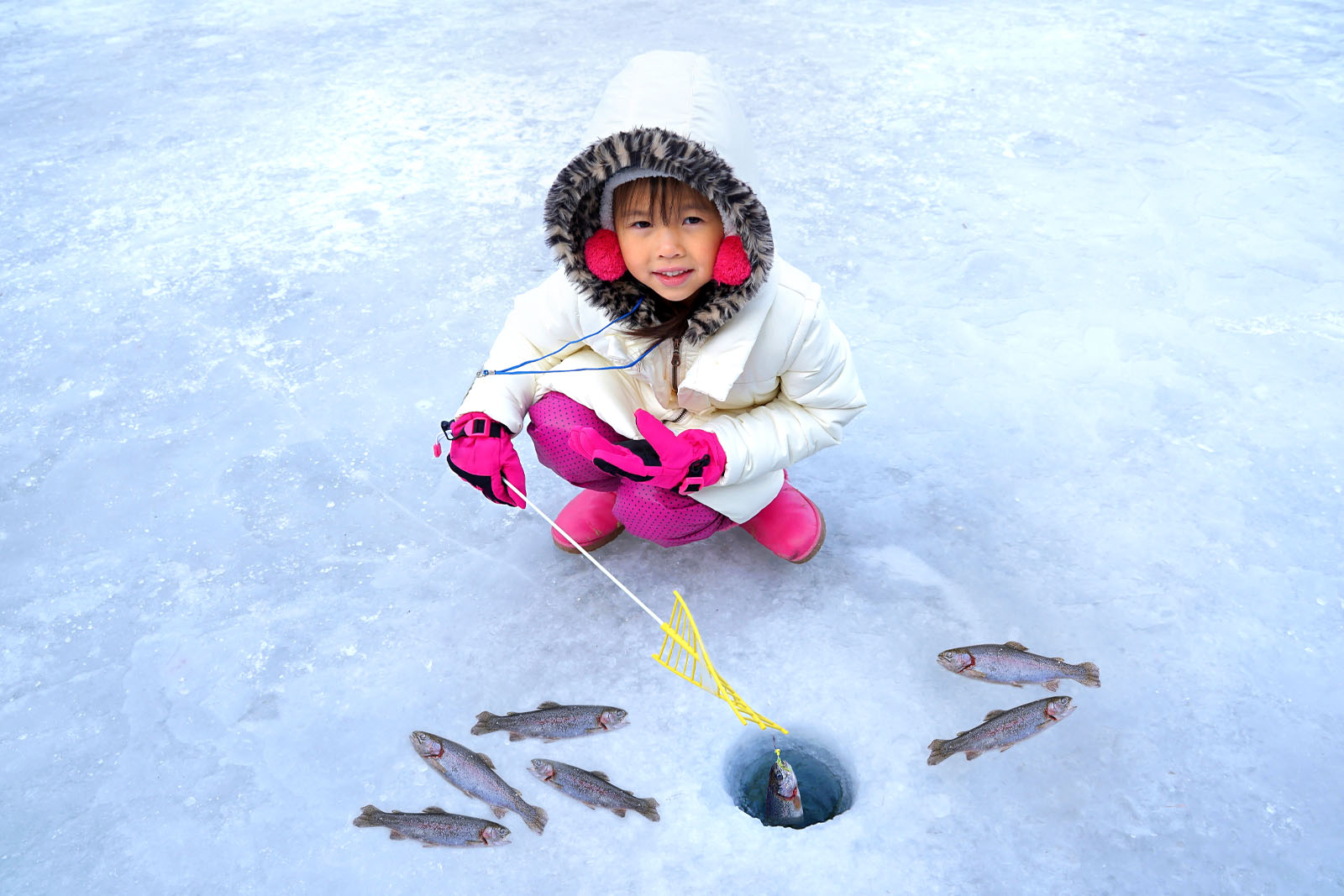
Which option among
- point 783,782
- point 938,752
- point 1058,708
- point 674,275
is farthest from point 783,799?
point 674,275

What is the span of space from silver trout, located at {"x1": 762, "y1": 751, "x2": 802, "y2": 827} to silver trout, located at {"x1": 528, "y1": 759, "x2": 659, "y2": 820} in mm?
211

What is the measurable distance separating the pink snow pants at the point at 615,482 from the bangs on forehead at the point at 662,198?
A: 18.2 inches

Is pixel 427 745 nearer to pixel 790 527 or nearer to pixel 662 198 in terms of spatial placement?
pixel 790 527

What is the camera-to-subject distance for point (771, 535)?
2.17 meters

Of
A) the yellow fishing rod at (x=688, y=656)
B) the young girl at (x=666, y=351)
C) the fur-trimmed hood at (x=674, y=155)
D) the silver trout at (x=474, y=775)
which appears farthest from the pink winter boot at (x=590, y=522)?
the fur-trimmed hood at (x=674, y=155)

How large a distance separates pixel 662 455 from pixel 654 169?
50 cm

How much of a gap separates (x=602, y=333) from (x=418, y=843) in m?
0.95

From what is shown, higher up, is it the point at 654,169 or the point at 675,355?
the point at 654,169

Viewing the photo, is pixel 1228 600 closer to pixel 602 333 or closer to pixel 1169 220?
pixel 602 333

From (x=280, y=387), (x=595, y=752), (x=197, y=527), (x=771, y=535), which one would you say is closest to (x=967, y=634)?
Answer: (x=771, y=535)

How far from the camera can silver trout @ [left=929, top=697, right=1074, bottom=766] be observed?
1.78m

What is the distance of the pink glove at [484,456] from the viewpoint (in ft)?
6.15

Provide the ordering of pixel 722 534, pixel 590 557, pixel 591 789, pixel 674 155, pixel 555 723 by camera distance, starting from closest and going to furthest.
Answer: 1. pixel 674 155
2. pixel 591 789
3. pixel 555 723
4. pixel 590 557
5. pixel 722 534

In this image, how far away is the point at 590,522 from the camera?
221 cm
